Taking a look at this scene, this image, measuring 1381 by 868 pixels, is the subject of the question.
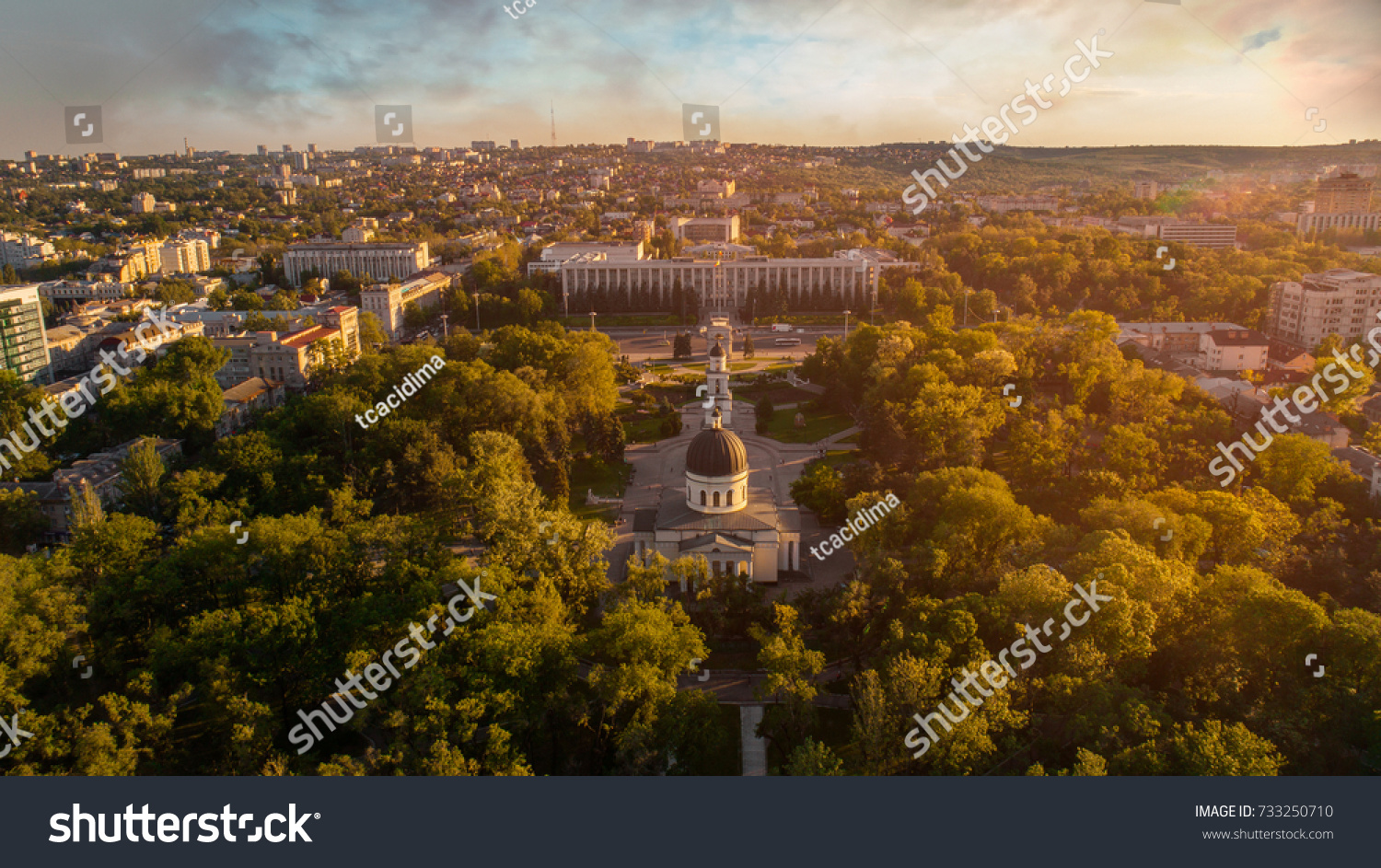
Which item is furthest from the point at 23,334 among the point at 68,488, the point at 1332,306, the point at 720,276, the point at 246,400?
the point at 1332,306

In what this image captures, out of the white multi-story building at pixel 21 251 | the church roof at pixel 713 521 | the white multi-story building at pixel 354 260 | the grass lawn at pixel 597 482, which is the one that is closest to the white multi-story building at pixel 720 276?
the white multi-story building at pixel 354 260

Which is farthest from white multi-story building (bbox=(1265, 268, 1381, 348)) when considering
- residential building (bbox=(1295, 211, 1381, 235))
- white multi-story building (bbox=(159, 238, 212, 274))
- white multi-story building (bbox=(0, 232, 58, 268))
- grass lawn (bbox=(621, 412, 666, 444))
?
white multi-story building (bbox=(0, 232, 58, 268))

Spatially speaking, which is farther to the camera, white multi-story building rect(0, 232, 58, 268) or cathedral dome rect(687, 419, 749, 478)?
white multi-story building rect(0, 232, 58, 268)

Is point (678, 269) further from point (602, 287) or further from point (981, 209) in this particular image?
point (981, 209)

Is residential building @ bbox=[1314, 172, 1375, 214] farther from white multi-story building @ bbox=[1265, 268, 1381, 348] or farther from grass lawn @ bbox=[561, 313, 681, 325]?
grass lawn @ bbox=[561, 313, 681, 325]

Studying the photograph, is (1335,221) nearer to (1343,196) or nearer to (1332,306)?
(1343,196)

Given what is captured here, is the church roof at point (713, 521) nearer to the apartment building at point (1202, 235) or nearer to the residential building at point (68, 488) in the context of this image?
the residential building at point (68, 488)
